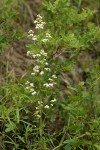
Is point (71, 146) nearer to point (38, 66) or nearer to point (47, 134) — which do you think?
point (47, 134)

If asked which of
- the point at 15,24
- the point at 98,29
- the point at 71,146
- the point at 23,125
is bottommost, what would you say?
the point at 71,146

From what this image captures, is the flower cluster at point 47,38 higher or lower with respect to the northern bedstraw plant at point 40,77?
higher

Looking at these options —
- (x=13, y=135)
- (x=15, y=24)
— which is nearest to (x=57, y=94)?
(x=13, y=135)

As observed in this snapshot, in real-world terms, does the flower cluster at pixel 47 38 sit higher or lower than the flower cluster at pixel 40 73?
higher

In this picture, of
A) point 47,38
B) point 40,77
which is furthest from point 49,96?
point 47,38

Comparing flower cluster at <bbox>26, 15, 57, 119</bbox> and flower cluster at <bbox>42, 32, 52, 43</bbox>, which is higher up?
flower cluster at <bbox>42, 32, 52, 43</bbox>

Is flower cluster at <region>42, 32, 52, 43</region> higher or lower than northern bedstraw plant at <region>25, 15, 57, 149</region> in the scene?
higher

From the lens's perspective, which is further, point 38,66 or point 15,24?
point 15,24

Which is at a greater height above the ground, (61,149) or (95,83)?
(95,83)

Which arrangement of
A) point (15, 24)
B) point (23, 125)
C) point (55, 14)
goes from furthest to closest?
point (15, 24), point (55, 14), point (23, 125)

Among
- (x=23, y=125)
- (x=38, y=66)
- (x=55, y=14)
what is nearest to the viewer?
(x=38, y=66)

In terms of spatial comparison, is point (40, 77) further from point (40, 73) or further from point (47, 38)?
point (47, 38)
